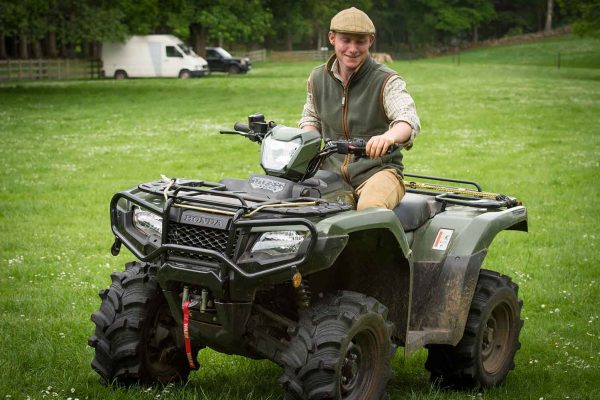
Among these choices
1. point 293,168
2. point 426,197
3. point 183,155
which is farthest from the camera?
point 183,155

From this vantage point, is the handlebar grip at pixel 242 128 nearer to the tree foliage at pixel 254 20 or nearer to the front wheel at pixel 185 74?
the tree foliage at pixel 254 20

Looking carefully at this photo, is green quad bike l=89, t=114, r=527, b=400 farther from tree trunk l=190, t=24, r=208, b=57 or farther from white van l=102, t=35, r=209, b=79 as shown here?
tree trunk l=190, t=24, r=208, b=57

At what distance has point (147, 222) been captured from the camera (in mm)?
5555

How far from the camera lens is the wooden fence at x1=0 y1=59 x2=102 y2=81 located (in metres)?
54.1

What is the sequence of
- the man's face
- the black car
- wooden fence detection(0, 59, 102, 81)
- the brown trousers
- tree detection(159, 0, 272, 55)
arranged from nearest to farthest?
the brown trousers → the man's face → wooden fence detection(0, 59, 102, 81) → tree detection(159, 0, 272, 55) → the black car

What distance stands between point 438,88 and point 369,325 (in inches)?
1386

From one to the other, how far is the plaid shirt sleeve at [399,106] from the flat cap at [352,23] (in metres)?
0.35

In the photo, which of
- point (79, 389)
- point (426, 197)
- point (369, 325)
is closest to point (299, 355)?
point (369, 325)

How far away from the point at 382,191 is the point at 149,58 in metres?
54.4

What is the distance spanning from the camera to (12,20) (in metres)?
44.6

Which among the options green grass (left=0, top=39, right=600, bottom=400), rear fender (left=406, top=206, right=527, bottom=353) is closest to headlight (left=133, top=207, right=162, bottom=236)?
green grass (left=0, top=39, right=600, bottom=400)

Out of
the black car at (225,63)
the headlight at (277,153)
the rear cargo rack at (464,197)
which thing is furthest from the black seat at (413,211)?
the black car at (225,63)

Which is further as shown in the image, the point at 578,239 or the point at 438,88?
the point at 438,88

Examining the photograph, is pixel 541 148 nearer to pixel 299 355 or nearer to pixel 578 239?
pixel 578 239
